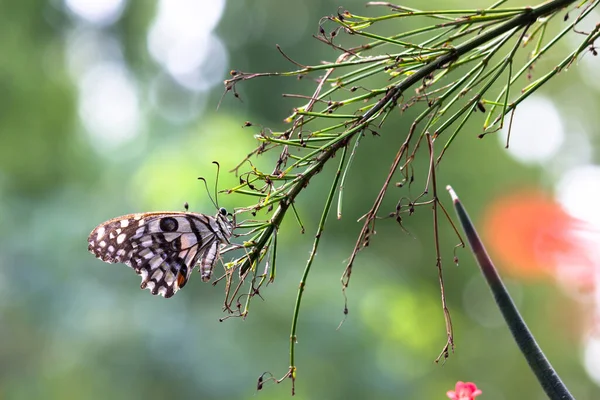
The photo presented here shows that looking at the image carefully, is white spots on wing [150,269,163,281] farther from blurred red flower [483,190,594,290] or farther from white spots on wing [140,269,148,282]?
blurred red flower [483,190,594,290]

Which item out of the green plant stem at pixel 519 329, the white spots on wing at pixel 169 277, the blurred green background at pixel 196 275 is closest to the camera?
the green plant stem at pixel 519 329

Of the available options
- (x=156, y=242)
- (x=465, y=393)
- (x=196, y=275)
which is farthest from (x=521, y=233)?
(x=465, y=393)

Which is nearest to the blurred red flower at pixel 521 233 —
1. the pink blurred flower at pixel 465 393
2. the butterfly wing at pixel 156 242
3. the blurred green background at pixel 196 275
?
the blurred green background at pixel 196 275

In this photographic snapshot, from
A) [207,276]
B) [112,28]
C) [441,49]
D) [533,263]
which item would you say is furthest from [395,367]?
[112,28]

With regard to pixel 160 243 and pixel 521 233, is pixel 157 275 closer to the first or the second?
pixel 160 243

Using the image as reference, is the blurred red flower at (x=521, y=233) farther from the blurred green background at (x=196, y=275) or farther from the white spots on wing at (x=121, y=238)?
the white spots on wing at (x=121, y=238)

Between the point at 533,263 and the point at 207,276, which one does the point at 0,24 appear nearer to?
the point at 533,263

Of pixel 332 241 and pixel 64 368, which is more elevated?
pixel 332 241
